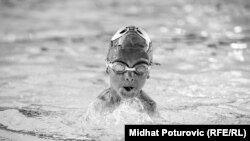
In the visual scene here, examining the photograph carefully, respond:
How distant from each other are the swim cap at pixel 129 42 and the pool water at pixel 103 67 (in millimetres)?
789

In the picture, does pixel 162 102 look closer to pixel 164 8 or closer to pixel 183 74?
pixel 183 74

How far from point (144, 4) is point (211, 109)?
36.0 ft

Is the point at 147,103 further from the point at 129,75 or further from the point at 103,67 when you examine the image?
the point at 103,67

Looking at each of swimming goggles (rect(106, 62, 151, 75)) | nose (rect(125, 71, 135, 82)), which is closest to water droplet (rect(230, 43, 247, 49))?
swimming goggles (rect(106, 62, 151, 75))

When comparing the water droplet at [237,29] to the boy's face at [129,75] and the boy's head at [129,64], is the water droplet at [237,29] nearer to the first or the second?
the boy's head at [129,64]

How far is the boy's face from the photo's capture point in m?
5.31

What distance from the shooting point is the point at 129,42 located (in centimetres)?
538

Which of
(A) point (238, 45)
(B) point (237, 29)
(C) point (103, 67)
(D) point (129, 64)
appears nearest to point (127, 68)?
(D) point (129, 64)

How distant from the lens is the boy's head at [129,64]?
5316 millimetres

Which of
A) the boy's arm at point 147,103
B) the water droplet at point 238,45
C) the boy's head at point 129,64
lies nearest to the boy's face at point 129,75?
the boy's head at point 129,64

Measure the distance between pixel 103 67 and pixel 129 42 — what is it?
11.7ft

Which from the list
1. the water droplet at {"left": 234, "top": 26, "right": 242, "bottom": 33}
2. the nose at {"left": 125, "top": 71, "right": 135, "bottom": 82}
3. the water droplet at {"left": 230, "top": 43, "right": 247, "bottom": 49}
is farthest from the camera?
the water droplet at {"left": 234, "top": 26, "right": 242, "bottom": 33}

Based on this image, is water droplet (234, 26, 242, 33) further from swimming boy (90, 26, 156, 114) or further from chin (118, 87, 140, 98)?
chin (118, 87, 140, 98)

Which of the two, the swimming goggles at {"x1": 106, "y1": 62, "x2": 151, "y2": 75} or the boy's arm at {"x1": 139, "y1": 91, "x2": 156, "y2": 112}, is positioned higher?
the swimming goggles at {"x1": 106, "y1": 62, "x2": 151, "y2": 75}
